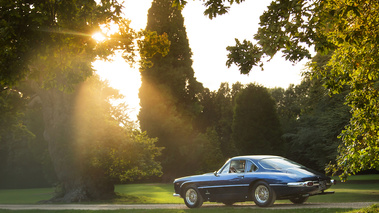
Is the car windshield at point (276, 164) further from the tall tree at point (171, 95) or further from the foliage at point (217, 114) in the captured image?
the foliage at point (217, 114)

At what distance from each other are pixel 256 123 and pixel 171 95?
1208cm

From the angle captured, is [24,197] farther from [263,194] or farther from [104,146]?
[263,194]

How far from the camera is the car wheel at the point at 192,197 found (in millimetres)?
16297

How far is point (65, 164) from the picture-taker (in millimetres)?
25344

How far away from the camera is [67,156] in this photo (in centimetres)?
2508

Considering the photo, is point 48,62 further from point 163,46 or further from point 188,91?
point 188,91

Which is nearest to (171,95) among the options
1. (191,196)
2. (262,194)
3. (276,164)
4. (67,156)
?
(67,156)

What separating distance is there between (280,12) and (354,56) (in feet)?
8.91

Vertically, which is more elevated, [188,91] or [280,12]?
[188,91]

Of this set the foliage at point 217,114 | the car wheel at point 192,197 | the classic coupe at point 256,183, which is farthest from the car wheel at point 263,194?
the foliage at point 217,114

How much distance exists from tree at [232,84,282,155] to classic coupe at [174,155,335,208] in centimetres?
3601

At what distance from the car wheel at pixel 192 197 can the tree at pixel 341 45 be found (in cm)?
557

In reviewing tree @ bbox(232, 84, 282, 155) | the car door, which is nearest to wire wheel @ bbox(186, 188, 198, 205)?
the car door

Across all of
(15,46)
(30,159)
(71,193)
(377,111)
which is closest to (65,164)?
(71,193)
